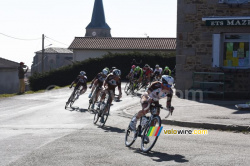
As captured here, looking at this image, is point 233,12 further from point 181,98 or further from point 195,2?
point 181,98

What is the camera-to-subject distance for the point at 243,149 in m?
9.70

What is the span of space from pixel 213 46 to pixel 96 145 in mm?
12334

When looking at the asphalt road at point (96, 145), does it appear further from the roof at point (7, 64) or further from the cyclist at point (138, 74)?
the roof at point (7, 64)

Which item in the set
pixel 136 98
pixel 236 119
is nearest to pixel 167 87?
pixel 236 119

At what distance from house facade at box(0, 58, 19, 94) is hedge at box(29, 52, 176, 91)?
979 centimetres

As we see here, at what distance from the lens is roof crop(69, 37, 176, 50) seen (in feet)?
196

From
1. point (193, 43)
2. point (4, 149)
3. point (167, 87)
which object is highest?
point (193, 43)

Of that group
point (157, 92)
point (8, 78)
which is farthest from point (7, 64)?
point (157, 92)

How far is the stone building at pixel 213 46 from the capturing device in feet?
69.4

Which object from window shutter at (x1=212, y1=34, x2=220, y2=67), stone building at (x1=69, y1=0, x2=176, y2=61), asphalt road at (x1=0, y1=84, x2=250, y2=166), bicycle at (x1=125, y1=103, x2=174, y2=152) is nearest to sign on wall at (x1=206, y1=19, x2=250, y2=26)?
window shutter at (x1=212, y1=34, x2=220, y2=67)

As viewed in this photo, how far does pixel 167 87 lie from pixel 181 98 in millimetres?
11322

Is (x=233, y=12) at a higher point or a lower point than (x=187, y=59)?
higher

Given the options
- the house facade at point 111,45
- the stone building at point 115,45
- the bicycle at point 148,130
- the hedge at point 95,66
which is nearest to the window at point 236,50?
the bicycle at point 148,130

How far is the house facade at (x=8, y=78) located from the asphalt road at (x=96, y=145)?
39.8m
